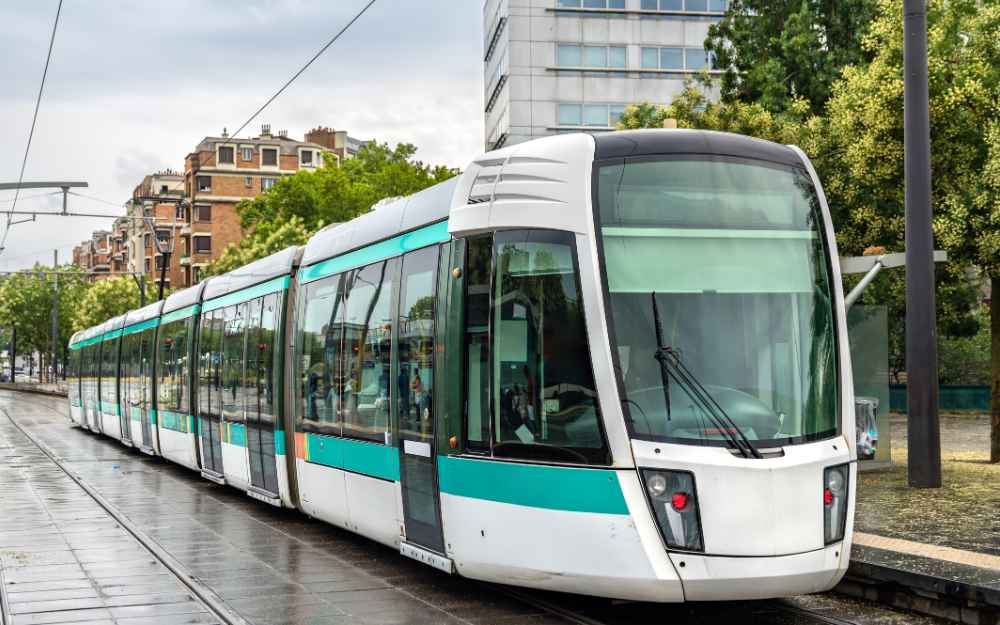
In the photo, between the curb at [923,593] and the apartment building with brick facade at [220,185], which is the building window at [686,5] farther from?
the curb at [923,593]

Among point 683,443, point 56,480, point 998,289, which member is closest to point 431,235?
point 683,443

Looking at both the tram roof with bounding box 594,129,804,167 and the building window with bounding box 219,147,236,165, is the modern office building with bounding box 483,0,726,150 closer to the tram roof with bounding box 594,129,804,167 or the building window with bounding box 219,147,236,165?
the tram roof with bounding box 594,129,804,167

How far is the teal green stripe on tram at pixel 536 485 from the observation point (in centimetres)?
759

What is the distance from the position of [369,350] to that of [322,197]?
158ft

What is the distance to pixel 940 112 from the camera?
17.1 meters

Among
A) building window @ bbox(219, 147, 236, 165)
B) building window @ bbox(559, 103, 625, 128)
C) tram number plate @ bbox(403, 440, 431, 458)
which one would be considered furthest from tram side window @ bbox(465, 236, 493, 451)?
building window @ bbox(219, 147, 236, 165)

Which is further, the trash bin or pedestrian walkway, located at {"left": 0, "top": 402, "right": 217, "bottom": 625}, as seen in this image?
the trash bin

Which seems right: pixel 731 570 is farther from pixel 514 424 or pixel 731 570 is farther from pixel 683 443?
pixel 514 424

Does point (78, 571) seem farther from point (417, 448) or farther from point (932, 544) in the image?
point (932, 544)

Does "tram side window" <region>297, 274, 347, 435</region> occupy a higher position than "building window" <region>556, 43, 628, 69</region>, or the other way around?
"building window" <region>556, 43, 628, 69</region>

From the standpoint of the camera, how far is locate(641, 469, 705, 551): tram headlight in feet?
24.2

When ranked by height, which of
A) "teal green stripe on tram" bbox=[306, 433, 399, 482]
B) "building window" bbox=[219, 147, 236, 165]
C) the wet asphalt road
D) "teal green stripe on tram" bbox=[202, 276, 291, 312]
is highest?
"building window" bbox=[219, 147, 236, 165]

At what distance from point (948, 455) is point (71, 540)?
563 inches

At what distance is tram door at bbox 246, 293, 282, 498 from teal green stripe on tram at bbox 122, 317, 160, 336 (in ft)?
29.4
